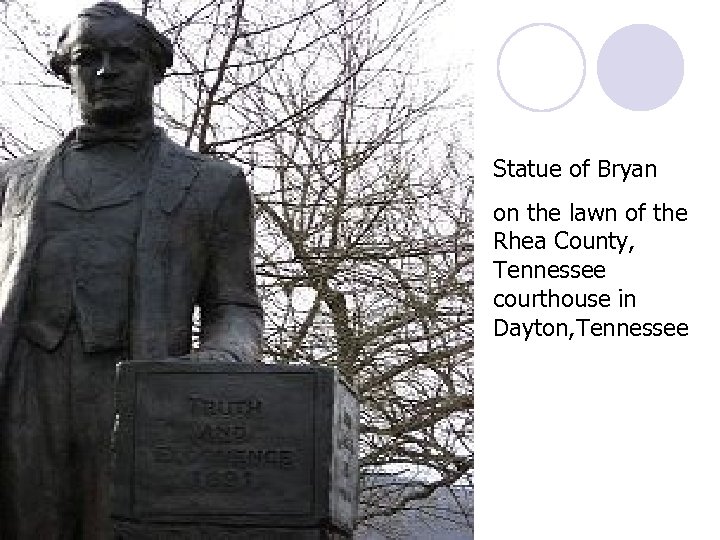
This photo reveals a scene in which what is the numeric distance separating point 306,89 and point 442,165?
1212 mm

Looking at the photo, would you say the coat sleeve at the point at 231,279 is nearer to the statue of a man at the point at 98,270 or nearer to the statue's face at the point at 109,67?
the statue of a man at the point at 98,270

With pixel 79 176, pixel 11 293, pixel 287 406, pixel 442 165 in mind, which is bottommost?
pixel 287 406

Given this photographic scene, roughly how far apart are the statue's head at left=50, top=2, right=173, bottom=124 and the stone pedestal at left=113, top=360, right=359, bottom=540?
2.84 ft

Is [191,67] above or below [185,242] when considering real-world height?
above

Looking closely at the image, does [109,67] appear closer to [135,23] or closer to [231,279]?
[135,23]

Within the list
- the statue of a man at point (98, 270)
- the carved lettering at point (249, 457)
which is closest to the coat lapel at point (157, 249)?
the statue of a man at point (98, 270)

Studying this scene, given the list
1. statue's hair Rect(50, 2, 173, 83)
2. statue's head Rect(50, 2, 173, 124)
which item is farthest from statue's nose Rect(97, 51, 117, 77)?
statue's hair Rect(50, 2, 173, 83)

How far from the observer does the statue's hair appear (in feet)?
15.3

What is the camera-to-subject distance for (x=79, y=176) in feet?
15.3

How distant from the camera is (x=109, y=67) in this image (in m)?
4.61

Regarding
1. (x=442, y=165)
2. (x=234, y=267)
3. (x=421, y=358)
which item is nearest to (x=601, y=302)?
(x=421, y=358)

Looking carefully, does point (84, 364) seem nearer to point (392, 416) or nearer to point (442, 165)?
point (392, 416)

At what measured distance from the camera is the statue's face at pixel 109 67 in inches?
182

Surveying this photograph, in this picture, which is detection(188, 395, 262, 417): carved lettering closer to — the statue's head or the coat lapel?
the coat lapel
